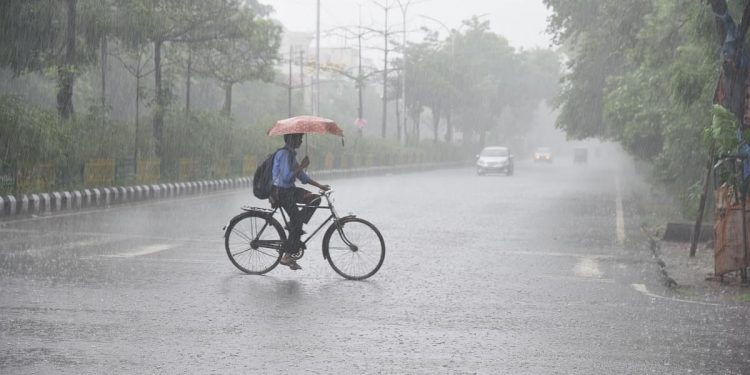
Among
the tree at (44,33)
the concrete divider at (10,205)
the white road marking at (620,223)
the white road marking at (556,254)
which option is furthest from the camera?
the tree at (44,33)

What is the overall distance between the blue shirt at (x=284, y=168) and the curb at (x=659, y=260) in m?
4.17

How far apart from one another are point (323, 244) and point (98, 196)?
41.5 feet

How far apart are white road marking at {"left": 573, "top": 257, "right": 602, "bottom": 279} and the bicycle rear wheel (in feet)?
11.6

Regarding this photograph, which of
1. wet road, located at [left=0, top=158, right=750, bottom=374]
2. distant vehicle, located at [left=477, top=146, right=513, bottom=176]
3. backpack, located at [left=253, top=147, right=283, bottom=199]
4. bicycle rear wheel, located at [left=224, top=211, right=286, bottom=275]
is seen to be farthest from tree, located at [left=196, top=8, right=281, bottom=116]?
backpack, located at [left=253, top=147, right=283, bottom=199]

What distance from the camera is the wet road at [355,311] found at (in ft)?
21.9

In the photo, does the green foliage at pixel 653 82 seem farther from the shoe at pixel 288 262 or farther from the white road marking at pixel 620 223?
the shoe at pixel 288 262

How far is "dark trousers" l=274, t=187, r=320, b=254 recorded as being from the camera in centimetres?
1094

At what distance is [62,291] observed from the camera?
369 inches

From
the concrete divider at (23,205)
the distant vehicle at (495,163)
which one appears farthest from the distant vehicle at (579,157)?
the concrete divider at (23,205)

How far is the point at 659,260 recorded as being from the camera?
13109mm

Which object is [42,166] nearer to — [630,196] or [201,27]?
[201,27]

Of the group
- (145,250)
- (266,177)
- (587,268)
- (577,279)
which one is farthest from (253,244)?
(587,268)

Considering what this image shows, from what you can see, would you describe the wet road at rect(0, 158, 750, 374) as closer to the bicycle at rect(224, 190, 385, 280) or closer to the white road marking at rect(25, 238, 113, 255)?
the white road marking at rect(25, 238, 113, 255)

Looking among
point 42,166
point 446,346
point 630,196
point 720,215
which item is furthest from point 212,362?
point 630,196
